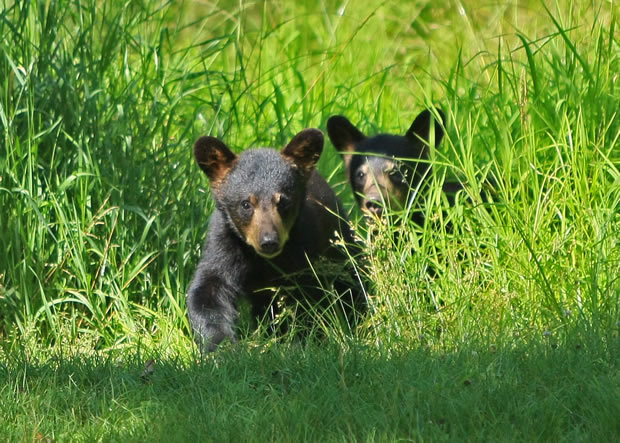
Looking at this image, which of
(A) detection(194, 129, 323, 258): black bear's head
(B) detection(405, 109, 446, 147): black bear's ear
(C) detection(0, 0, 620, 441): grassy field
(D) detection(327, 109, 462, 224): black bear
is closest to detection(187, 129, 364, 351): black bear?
(A) detection(194, 129, 323, 258): black bear's head

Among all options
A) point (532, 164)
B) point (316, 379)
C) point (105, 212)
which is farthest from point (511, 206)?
point (105, 212)

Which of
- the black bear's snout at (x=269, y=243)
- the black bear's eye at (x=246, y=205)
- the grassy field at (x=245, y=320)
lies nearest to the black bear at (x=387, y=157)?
the grassy field at (x=245, y=320)

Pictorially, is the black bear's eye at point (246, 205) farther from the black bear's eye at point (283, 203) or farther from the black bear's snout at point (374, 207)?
the black bear's snout at point (374, 207)

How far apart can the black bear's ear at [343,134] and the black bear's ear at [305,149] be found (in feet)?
3.09

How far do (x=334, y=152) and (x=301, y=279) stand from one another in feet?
6.38

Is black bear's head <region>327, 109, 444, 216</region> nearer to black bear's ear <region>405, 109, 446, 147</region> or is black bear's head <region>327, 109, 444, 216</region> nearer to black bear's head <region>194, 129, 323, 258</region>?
black bear's ear <region>405, 109, 446, 147</region>

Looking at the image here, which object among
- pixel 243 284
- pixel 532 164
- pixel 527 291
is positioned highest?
pixel 532 164

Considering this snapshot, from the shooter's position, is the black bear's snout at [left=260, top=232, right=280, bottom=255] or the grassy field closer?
the grassy field

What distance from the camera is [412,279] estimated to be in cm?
502

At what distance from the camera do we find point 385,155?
6.61 metres

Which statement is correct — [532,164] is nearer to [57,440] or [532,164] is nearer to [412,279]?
[412,279]

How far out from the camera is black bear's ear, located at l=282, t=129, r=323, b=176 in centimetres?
581

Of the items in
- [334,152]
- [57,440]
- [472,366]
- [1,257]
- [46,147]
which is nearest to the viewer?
[57,440]

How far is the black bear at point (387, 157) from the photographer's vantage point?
6543 millimetres
